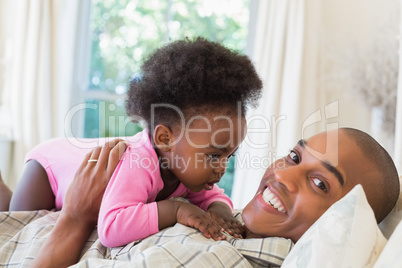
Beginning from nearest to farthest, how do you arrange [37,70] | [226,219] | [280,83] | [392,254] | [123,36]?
[392,254], [226,219], [37,70], [280,83], [123,36]

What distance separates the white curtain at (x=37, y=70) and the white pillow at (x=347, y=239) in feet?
10.1

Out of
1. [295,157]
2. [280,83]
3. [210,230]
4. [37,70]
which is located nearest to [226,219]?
[210,230]

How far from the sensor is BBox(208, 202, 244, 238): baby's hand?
1.33 meters

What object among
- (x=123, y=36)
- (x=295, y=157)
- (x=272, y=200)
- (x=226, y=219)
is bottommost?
(x=226, y=219)

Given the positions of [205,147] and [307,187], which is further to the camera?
[205,147]

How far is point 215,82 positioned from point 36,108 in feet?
8.47

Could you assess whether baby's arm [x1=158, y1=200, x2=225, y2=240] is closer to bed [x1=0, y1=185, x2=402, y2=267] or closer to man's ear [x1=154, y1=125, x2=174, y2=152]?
bed [x1=0, y1=185, x2=402, y2=267]

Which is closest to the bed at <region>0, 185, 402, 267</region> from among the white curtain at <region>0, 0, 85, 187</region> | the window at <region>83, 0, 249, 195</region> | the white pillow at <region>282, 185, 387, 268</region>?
the white pillow at <region>282, 185, 387, 268</region>

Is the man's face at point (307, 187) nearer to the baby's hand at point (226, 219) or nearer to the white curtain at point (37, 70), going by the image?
the baby's hand at point (226, 219)

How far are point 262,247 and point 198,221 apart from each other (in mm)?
211

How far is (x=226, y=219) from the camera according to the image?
1.40 metres

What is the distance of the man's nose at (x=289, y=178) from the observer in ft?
3.74

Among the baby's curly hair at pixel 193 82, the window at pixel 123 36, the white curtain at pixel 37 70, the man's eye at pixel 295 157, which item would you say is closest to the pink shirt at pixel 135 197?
the baby's curly hair at pixel 193 82

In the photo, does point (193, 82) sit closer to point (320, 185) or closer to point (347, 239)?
point (320, 185)
